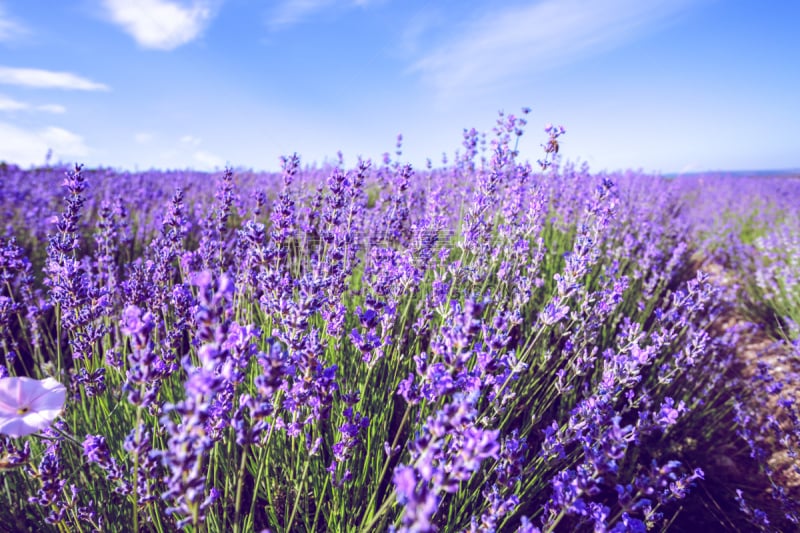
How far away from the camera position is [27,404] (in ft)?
3.82

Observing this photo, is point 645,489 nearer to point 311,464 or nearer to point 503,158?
point 311,464

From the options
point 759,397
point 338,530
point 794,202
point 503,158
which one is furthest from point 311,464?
point 794,202

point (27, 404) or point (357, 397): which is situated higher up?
point (27, 404)

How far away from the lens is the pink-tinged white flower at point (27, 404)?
109 cm

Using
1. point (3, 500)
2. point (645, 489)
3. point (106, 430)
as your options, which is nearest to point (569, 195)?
point (645, 489)

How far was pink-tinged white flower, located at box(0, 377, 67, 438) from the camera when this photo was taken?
1.09 meters

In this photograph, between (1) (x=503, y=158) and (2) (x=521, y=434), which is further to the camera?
(1) (x=503, y=158)

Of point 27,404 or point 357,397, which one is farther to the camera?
point 357,397

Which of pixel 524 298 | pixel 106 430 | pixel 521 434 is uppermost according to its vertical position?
pixel 524 298

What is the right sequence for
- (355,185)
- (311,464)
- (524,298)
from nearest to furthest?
1. (311,464)
2. (524,298)
3. (355,185)

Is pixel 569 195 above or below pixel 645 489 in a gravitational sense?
above

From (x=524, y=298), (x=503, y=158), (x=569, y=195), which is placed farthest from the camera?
(x=569, y=195)

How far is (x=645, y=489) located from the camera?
3.93ft

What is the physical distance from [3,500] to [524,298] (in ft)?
7.75
